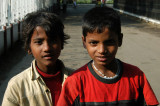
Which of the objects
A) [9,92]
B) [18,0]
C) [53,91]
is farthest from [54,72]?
[18,0]

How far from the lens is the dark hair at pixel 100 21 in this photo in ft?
7.66

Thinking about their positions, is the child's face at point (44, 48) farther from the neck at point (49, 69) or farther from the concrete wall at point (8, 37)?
the concrete wall at point (8, 37)

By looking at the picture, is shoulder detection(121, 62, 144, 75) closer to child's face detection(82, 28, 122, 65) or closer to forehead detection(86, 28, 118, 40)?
child's face detection(82, 28, 122, 65)

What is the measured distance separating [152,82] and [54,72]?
13.8 ft

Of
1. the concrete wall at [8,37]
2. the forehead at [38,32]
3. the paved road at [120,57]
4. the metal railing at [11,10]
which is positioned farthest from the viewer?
the metal railing at [11,10]

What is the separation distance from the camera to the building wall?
21.4m

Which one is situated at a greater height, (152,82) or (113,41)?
(113,41)

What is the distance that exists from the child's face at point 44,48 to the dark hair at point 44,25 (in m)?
0.04

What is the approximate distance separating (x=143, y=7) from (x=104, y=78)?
24796 mm

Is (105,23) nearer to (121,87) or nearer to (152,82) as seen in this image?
(121,87)

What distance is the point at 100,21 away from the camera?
236cm

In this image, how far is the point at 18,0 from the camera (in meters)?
13.8

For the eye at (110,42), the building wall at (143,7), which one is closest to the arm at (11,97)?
the eye at (110,42)

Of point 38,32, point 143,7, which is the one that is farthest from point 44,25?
point 143,7
